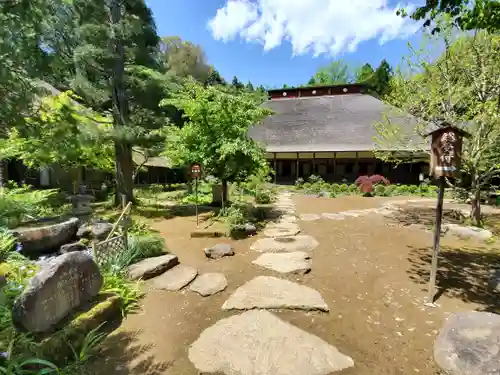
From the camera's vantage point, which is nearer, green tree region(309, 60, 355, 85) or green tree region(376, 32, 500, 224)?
green tree region(376, 32, 500, 224)

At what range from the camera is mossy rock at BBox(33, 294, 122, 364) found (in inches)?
113

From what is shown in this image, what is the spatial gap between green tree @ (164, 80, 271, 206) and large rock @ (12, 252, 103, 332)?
5539 mm

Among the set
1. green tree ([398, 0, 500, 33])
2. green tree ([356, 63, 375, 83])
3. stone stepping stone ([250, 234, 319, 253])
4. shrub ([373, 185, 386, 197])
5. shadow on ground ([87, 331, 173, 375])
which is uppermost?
green tree ([356, 63, 375, 83])

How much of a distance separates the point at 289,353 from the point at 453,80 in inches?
402

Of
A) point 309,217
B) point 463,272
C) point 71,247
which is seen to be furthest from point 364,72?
point 71,247

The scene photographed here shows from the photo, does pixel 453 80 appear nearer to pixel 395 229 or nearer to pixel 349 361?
pixel 395 229

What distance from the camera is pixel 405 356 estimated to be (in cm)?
306

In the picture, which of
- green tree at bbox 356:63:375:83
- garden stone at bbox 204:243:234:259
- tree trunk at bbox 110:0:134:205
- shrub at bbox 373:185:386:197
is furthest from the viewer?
green tree at bbox 356:63:375:83

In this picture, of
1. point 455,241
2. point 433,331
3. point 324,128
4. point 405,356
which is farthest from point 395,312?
point 324,128

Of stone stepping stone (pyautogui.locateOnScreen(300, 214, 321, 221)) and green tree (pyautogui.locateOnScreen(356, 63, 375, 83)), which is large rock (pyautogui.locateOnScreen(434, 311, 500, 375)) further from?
green tree (pyautogui.locateOnScreen(356, 63, 375, 83))

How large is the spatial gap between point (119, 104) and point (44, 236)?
22.2 feet

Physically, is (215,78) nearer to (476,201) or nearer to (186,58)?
(186,58)

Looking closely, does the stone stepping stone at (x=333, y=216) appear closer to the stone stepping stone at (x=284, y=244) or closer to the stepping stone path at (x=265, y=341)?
the stone stepping stone at (x=284, y=244)

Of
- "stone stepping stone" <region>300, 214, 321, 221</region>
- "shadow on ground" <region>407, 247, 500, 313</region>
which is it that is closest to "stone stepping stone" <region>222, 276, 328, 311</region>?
"shadow on ground" <region>407, 247, 500, 313</region>
